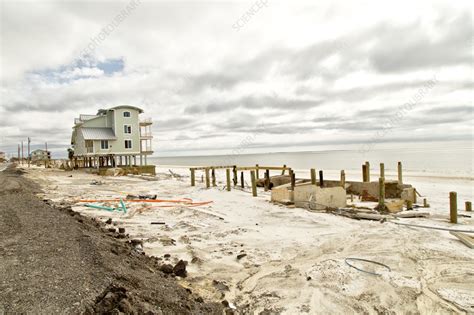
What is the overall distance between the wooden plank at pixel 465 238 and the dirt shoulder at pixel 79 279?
7.40 meters

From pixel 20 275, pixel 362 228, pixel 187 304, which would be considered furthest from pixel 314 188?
pixel 20 275

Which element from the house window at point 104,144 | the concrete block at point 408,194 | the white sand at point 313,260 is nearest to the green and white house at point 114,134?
the house window at point 104,144

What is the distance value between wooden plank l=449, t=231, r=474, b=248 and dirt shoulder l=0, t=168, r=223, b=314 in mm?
7403

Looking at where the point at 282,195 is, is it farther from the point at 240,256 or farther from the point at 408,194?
the point at 240,256

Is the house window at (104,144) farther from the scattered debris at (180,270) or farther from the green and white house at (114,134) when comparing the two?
the scattered debris at (180,270)

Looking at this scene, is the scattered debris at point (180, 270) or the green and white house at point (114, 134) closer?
the scattered debris at point (180, 270)

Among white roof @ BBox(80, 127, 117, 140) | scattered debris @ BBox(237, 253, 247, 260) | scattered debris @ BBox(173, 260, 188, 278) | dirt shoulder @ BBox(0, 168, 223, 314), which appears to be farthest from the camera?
white roof @ BBox(80, 127, 117, 140)

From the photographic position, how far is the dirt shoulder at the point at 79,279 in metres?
3.90

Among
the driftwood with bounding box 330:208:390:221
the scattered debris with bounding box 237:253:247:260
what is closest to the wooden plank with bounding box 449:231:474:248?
the driftwood with bounding box 330:208:390:221

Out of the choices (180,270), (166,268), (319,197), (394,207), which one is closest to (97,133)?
(319,197)

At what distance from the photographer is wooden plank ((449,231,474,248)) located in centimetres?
839

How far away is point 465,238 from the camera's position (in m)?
8.85

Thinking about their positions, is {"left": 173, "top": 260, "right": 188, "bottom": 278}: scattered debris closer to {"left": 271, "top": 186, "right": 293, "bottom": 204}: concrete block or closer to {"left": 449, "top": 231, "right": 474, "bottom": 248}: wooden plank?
{"left": 449, "top": 231, "right": 474, "bottom": 248}: wooden plank

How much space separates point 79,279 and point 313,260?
17.1ft
